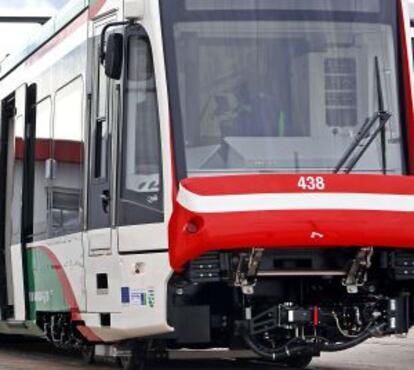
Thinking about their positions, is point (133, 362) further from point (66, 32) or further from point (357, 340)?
point (66, 32)

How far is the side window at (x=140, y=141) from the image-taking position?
31.0ft

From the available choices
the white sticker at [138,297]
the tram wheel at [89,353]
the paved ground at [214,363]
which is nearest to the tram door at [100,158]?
the white sticker at [138,297]

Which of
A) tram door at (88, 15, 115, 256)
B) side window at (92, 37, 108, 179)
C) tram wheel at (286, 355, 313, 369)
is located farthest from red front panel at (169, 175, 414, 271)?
tram wheel at (286, 355, 313, 369)

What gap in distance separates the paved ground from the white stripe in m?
4.14

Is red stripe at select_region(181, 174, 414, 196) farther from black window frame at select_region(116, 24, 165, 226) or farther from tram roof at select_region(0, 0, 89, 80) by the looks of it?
tram roof at select_region(0, 0, 89, 80)

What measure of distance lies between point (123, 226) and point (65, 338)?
259 centimetres

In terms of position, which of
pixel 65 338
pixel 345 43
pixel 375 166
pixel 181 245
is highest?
pixel 345 43

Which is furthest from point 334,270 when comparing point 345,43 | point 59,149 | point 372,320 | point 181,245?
point 59,149

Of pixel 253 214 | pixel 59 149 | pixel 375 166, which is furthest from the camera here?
pixel 59 149

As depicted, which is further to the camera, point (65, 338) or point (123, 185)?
point (65, 338)

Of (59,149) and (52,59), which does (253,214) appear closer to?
(59,149)

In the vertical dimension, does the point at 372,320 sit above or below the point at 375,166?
below

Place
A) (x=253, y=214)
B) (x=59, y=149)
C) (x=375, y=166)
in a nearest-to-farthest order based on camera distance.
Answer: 1. (x=253, y=214)
2. (x=375, y=166)
3. (x=59, y=149)

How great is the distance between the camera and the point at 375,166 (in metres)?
9.34
